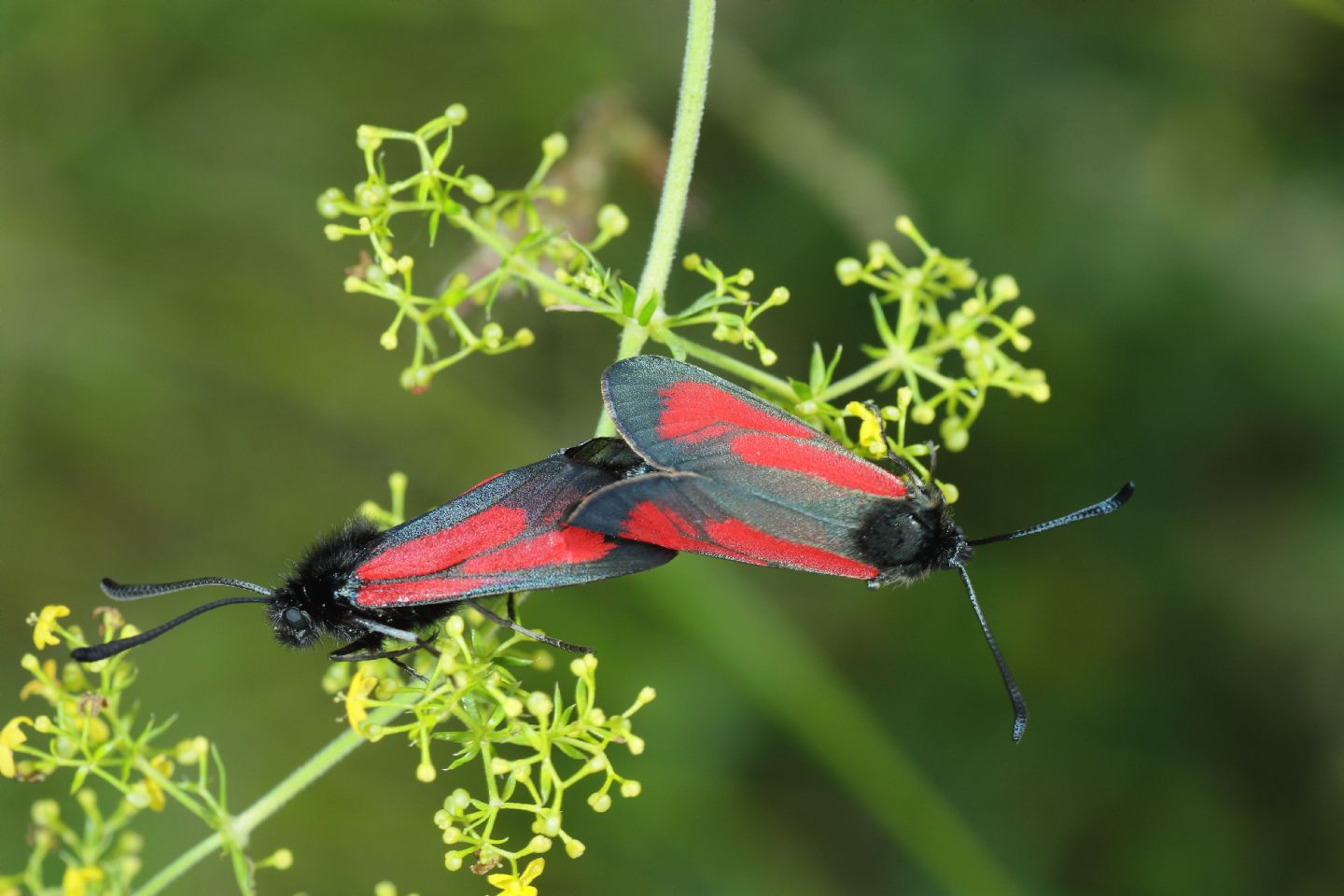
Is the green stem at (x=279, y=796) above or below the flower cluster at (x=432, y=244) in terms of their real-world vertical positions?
below

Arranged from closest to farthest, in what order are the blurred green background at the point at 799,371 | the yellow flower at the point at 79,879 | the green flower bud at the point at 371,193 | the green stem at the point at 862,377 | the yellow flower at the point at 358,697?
the yellow flower at the point at 358,697, the yellow flower at the point at 79,879, the green flower bud at the point at 371,193, the green stem at the point at 862,377, the blurred green background at the point at 799,371

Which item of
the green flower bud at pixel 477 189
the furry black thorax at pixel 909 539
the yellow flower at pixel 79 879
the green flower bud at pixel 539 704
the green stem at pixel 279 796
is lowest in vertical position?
the furry black thorax at pixel 909 539

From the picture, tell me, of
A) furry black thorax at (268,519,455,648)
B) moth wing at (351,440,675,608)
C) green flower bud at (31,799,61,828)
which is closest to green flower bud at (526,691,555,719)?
moth wing at (351,440,675,608)

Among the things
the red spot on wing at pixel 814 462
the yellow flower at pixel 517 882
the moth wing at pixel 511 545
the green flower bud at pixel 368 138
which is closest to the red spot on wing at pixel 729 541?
the moth wing at pixel 511 545

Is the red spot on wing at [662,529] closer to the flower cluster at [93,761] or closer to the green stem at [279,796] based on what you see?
the green stem at [279,796]

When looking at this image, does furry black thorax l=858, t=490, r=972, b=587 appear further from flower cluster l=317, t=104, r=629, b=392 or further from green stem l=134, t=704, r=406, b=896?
green stem l=134, t=704, r=406, b=896

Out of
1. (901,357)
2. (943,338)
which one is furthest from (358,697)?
(943,338)

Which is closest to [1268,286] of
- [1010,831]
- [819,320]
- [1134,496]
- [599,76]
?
[1134,496]
